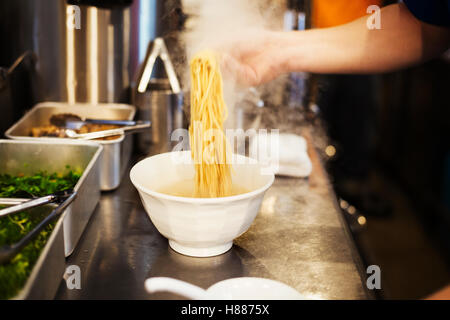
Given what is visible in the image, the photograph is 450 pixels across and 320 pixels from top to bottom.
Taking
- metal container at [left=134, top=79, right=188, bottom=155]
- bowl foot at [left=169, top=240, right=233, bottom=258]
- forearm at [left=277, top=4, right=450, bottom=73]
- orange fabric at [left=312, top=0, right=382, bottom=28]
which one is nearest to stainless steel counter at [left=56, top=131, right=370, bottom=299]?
bowl foot at [left=169, top=240, right=233, bottom=258]

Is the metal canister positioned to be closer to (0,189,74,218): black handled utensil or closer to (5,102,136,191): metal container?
(5,102,136,191): metal container

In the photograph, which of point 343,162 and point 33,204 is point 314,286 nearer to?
point 33,204

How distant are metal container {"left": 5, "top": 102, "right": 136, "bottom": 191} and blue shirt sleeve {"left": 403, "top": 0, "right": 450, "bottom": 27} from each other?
1.10 meters

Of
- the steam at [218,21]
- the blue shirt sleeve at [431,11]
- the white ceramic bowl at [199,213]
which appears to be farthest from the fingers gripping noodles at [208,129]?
the blue shirt sleeve at [431,11]

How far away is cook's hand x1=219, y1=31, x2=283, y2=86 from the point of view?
1.84 metres

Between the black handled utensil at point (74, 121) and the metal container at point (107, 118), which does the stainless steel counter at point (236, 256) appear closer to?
the metal container at point (107, 118)

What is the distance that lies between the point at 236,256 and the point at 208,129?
0.38m

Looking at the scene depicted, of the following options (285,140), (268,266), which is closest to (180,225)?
(268,266)

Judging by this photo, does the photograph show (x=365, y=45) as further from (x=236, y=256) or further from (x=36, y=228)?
(x=36, y=228)

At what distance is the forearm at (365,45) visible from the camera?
70.0 inches

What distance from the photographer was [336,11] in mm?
2383

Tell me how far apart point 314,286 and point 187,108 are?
1185mm

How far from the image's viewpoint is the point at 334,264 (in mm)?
1321

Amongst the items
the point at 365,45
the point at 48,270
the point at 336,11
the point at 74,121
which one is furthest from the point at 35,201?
the point at 336,11
